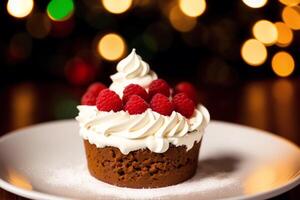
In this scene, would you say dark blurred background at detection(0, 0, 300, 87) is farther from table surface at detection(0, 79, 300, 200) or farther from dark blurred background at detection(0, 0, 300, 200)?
table surface at detection(0, 79, 300, 200)

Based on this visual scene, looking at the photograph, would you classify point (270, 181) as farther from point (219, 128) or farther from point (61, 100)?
point (61, 100)

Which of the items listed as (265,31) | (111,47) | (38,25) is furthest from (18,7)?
(265,31)

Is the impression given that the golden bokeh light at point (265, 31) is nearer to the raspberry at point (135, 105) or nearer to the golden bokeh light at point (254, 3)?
the golden bokeh light at point (254, 3)

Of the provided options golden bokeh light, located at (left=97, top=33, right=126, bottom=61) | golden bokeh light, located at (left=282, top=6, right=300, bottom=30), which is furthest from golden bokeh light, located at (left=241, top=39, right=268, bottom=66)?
golden bokeh light, located at (left=97, top=33, right=126, bottom=61)

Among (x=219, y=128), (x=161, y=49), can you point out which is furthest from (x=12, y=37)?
(x=219, y=128)

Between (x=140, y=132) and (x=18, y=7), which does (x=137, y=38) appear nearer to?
(x=18, y=7)
